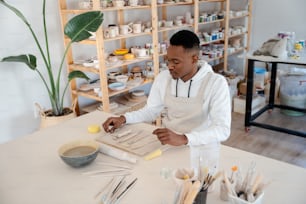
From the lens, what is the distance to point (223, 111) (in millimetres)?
1526

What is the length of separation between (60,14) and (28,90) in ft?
2.52

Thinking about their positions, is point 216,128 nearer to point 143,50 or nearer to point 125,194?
point 125,194

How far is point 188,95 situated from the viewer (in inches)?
→ 66.7

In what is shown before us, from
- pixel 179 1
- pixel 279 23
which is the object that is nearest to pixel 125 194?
pixel 179 1

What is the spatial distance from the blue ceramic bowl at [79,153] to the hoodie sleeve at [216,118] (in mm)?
429

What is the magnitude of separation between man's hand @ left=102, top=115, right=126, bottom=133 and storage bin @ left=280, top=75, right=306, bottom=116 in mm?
2815

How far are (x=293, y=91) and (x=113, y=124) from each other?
2.89 metres

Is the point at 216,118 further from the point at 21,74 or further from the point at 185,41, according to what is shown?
the point at 21,74

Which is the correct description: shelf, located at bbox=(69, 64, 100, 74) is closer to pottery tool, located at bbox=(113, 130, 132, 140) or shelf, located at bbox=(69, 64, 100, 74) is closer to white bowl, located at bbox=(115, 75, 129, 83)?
white bowl, located at bbox=(115, 75, 129, 83)

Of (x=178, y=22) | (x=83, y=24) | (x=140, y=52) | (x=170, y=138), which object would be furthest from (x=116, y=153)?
(x=178, y=22)

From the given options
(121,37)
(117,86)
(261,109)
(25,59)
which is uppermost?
(121,37)

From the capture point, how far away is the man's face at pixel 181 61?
1606 millimetres

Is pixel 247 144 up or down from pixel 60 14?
down

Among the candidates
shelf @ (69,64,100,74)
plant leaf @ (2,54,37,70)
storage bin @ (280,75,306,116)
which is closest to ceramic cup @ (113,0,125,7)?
shelf @ (69,64,100,74)
